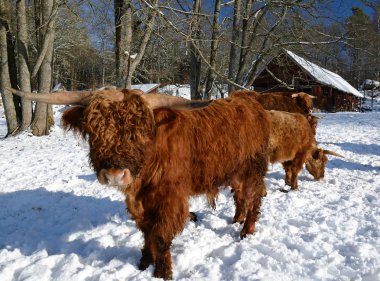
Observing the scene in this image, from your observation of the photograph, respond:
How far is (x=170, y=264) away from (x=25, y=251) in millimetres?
1640

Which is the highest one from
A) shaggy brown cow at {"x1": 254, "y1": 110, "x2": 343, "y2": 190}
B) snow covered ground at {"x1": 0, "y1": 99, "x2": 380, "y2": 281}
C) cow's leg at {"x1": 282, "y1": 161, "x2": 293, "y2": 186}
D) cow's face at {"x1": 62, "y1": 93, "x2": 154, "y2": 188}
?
cow's face at {"x1": 62, "y1": 93, "x2": 154, "y2": 188}

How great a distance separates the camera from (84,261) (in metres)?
3.34

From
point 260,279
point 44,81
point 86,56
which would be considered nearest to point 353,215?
point 260,279

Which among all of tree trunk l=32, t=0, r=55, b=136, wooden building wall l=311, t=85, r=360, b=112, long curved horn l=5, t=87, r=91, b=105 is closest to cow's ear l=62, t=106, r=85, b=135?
long curved horn l=5, t=87, r=91, b=105

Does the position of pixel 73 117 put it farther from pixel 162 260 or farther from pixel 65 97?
pixel 162 260

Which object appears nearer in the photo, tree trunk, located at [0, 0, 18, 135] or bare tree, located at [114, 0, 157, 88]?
bare tree, located at [114, 0, 157, 88]

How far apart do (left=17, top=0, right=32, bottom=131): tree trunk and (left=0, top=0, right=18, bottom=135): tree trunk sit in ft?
1.20

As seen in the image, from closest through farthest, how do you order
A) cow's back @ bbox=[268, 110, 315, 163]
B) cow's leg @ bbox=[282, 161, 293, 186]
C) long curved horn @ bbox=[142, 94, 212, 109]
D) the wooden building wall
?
long curved horn @ bbox=[142, 94, 212, 109], cow's back @ bbox=[268, 110, 315, 163], cow's leg @ bbox=[282, 161, 293, 186], the wooden building wall

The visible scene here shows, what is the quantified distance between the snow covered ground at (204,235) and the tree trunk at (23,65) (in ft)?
18.4

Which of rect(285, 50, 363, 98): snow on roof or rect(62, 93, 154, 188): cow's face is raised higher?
rect(285, 50, 363, 98): snow on roof

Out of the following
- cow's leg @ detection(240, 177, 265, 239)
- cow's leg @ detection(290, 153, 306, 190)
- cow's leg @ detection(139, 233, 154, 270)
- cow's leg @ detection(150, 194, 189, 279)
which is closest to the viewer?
cow's leg @ detection(150, 194, 189, 279)

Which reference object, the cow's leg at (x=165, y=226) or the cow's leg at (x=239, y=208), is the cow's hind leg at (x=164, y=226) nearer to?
the cow's leg at (x=165, y=226)

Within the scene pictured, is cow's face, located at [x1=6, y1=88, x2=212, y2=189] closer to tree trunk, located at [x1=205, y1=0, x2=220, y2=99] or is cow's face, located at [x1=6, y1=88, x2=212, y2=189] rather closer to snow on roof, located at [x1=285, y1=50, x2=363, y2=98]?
tree trunk, located at [x1=205, y1=0, x2=220, y2=99]

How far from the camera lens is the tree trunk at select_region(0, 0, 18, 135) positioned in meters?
11.3
